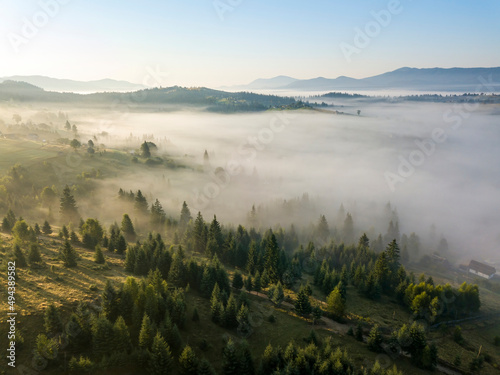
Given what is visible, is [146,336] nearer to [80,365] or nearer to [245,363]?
[80,365]

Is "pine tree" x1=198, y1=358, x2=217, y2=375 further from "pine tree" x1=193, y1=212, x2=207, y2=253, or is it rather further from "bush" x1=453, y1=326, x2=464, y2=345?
"bush" x1=453, y1=326, x2=464, y2=345

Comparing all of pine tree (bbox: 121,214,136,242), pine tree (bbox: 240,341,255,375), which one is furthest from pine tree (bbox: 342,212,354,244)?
pine tree (bbox: 240,341,255,375)

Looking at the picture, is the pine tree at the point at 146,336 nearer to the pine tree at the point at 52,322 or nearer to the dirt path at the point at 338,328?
the pine tree at the point at 52,322

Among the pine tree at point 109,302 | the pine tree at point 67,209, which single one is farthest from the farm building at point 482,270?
the pine tree at point 67,209

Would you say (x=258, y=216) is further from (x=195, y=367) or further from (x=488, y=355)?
(x=195, y=367)

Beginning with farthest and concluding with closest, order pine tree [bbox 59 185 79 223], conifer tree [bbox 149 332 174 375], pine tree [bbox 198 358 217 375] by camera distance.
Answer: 1. pine tree [bbox 59 185 79 223]
2. pine tree [bbox 198 358 217 375]
3. conifer tree [bbox 149 332 174 375]

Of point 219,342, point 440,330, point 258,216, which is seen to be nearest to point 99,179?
point 258,216
